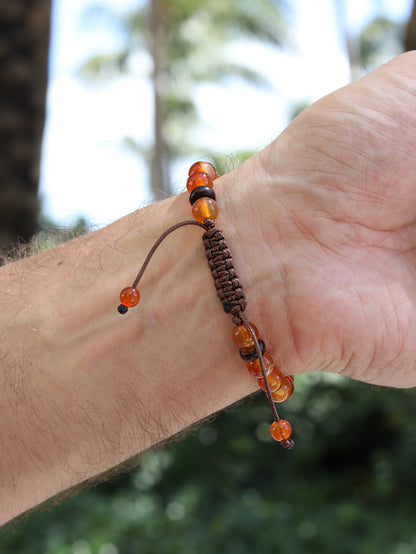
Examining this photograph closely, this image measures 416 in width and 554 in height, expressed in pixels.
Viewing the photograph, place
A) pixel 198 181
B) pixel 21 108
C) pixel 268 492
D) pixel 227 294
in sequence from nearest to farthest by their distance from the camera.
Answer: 1. pixel 227 294
2. pixel 198 181
3. pixel 21 108
4. pixel 268 492

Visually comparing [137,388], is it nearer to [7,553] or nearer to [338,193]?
[338,193]

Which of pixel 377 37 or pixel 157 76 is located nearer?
pixel 157 76

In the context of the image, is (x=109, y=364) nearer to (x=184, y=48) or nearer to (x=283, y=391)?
(x=283, y=391)

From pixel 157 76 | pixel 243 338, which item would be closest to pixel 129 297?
pixel 243 338

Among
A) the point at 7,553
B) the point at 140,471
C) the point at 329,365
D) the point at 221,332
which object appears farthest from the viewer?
the point at 140,471

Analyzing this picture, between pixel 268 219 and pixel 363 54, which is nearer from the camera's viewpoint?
pixel 268 219

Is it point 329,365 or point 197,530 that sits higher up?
point 329,365

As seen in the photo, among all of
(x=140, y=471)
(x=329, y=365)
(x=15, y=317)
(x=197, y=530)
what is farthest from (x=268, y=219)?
(x=140, y=471)
